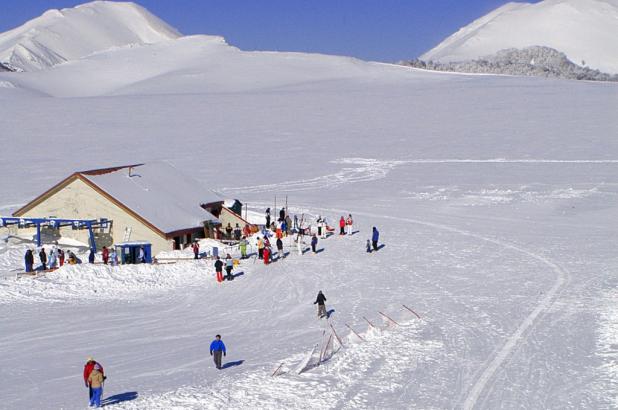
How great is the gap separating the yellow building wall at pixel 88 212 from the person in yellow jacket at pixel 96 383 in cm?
1576

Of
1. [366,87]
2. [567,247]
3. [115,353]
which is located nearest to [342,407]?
[115,353]

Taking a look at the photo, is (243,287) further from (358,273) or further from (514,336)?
(514,336)

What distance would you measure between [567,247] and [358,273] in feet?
26.5

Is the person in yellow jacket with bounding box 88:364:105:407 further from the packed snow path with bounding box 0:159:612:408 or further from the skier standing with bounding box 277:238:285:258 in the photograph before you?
the skier standing with bounding box 277:238:285:258

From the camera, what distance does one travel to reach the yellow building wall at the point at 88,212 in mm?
29516

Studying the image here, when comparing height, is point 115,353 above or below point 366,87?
below

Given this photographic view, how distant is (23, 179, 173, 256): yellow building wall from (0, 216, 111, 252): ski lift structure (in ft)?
0.97

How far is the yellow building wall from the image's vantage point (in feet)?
96.8

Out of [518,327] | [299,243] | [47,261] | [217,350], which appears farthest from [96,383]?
[299,243]

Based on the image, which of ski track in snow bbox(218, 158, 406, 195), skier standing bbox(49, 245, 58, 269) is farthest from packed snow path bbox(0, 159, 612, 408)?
ski track in snow bbox(218, 158, 406, 195)

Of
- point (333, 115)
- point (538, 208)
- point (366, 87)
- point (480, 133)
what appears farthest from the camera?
point (366, 87)

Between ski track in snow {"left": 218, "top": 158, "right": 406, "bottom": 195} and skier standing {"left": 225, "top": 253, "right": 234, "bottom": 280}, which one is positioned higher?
ski track in snow {"left": 218, "top": 158, "right": 406, "bottom": 195}

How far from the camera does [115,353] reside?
57.6ft

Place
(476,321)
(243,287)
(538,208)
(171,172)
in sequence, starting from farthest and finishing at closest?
(538,208) → (171,172) → (243,287) → (476,321)
